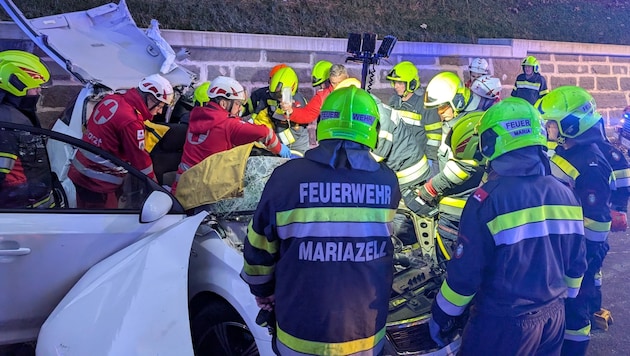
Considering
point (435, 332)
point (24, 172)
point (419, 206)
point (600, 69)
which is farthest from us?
point (600, 69)

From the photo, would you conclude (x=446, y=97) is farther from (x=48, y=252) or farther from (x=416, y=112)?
(x=48, y=252)

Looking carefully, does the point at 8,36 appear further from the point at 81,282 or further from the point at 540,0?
the point at 540,0

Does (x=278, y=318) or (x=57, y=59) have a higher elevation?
(x=57, y=59)

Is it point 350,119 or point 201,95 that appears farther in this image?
point 201,95

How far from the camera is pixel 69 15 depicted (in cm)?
571

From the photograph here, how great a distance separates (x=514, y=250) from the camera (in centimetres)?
240

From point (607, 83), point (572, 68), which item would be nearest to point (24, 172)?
point (572, 68)

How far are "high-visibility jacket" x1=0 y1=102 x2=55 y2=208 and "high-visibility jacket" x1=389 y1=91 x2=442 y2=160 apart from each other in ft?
12.0

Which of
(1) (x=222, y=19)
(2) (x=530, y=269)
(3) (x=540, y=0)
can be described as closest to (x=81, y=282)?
(2) (x=530, y=269)

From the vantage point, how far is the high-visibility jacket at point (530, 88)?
27.4 feet

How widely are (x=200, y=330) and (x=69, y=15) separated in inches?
168

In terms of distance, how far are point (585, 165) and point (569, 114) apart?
0.38 meters

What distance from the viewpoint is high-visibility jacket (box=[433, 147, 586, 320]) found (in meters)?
2.42

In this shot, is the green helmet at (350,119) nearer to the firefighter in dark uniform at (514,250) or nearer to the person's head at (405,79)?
the firefighter in dark uniform at (514,250)
